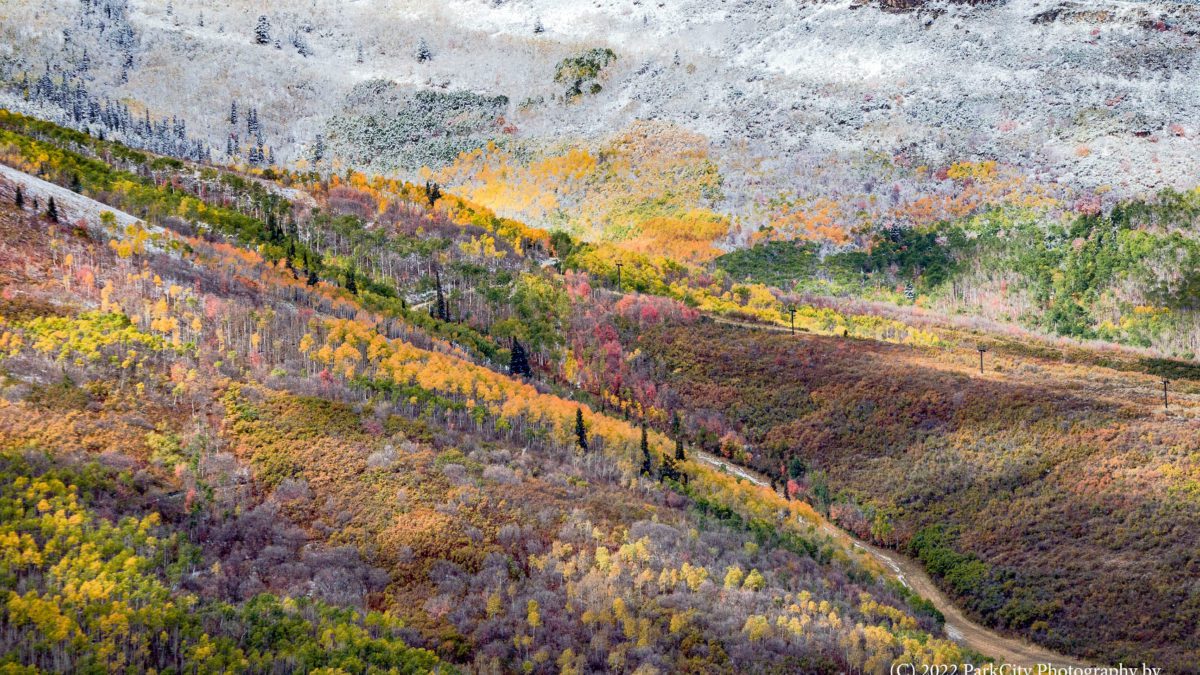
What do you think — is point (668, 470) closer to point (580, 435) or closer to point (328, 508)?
point (580, 435)

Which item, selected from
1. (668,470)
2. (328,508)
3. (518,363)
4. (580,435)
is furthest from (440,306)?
(328,508)

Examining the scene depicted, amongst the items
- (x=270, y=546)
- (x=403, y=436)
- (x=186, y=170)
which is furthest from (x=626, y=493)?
(x=186, y=170)

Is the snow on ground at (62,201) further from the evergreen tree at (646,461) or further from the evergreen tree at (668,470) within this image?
the evergreen tree at (668,470)

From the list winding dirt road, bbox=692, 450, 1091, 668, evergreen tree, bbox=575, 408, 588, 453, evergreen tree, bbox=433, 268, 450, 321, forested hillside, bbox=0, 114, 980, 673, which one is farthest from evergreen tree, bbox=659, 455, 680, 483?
evergreen tree, bbox=433, 268, 450, 321

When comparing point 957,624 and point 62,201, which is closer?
point 957,624

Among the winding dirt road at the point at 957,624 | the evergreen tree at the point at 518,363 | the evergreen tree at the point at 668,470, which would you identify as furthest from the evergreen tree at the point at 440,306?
the evergreen tree at the point at 668,470

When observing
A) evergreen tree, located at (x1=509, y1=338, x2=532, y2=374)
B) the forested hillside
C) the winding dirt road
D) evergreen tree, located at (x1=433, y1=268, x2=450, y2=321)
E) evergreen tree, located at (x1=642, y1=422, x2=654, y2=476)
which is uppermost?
the forested hillside

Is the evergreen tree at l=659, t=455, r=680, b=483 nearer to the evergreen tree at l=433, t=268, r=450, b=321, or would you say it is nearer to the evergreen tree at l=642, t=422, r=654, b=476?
the evergreen tree at l=642, t=422, r=654, b=476
